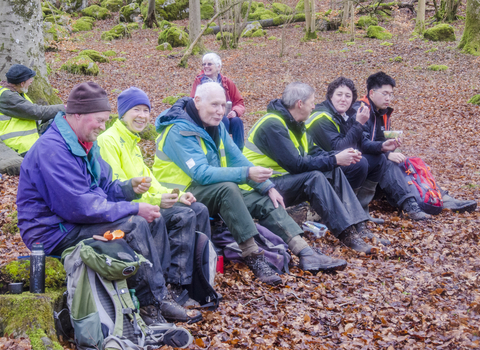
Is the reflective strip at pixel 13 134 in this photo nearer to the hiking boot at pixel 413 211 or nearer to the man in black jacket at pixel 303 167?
the man in black jacket at pixel 303 167

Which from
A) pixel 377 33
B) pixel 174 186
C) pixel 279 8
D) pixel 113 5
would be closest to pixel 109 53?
pixel 377 33

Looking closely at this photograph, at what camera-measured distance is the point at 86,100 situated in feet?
10.2

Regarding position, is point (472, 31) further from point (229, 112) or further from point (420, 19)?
point (229, 112)

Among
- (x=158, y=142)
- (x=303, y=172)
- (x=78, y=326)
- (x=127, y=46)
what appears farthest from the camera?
(x=127, y=46)

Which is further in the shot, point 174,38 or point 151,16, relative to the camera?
point 151,16

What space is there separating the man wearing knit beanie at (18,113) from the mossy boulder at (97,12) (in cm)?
2394

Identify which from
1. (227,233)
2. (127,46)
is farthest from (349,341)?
(127,46)

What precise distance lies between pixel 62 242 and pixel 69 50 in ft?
57.6

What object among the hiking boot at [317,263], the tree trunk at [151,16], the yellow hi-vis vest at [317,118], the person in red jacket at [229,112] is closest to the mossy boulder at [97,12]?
the tree trunk at [151,16]

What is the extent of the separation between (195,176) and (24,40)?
551cm

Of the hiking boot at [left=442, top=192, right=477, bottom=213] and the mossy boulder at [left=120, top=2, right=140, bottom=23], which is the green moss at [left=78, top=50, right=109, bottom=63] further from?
the hiking boot at [left=442, top=192, right=477, bottom=213]

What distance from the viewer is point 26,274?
3131mm

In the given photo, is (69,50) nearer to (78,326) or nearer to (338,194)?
(338,194)

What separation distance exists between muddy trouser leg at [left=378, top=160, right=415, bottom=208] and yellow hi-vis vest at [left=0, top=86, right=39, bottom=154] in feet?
17.1
